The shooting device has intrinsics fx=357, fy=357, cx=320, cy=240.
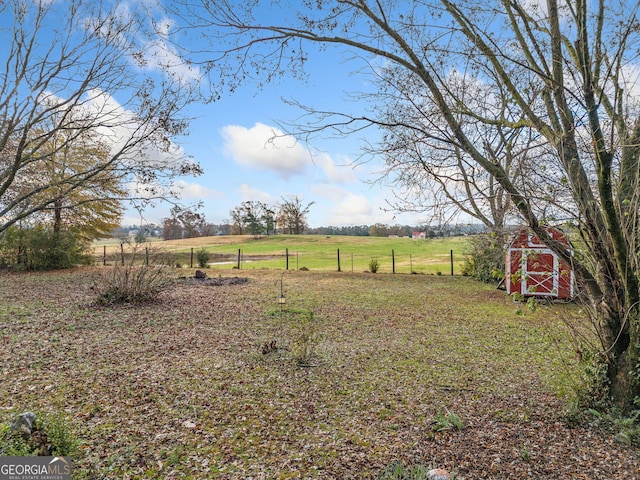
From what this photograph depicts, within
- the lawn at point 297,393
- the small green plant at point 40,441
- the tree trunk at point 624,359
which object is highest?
the tree trunk at point 624,359

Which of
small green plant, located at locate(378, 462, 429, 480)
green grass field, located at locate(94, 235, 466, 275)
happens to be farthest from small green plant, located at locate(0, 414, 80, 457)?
green grass field, located at locate(94, 235, 466, 275)

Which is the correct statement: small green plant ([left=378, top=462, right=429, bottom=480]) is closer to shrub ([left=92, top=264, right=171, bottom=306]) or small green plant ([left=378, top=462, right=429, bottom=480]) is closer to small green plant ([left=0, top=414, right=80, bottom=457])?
small green plant ([left=0, top=414, right=80, bottom=457])

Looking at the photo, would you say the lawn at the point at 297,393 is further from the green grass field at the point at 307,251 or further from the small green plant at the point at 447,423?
Result: the green grass field at the point at 307,251

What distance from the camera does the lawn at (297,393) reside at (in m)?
2.51

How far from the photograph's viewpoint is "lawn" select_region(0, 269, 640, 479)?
2508mm

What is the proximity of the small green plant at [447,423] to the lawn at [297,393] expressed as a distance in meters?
0.02

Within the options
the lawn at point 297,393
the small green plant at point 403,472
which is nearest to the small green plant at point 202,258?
the lawn at point 297,393

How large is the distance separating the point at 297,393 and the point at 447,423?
1.50 m

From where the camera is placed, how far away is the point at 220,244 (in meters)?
36.2

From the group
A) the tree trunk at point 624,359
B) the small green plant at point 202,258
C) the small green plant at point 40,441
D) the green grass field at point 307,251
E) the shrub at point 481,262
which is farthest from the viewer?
the green grass field at point 307,251

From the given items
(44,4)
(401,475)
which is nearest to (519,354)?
(401,475)

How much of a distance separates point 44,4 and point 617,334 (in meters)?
8.07

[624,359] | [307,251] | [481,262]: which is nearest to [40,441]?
[624,359]

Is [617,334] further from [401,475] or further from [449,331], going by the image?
[449,331]
